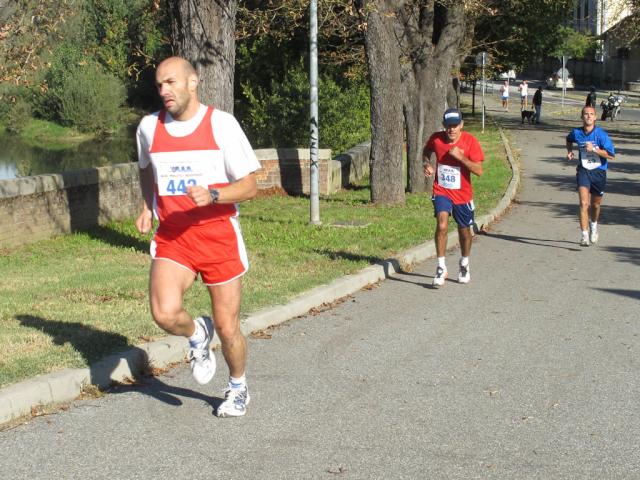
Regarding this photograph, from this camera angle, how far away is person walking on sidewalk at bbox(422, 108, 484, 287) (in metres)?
11.0

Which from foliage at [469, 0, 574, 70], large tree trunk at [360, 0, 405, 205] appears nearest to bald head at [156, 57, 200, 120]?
large tree trunk at [360, 0, 405, 205]

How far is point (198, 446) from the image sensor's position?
5633 millimetres

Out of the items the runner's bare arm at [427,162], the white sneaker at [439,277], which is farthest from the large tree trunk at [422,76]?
the white sneaker at [439,277]

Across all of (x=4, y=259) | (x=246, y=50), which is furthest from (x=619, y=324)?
(x=246, y=50)

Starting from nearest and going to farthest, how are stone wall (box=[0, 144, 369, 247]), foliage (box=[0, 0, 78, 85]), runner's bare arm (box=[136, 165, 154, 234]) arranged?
runner's bare arm (box=[136, 165, 154, 234]) < stone wall (box=[0, 144, 369, 247]) < foliage (box=[0, 0, 78, 85])

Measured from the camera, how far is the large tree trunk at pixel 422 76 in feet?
67.6

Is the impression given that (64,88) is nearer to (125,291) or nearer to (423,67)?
(423,67)

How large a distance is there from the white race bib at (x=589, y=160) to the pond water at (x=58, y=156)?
67.9 ft

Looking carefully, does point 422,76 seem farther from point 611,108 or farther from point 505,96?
point 505,96

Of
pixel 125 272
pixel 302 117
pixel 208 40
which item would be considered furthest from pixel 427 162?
pixel 302 117

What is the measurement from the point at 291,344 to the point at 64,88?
173ft

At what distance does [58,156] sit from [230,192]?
41607 millimetres

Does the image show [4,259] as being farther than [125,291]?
Yes

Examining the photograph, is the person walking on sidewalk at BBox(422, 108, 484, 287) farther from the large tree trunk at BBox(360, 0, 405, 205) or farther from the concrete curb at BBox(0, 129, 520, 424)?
the large tree trunk at BBox(360, 0, 405, 205)
